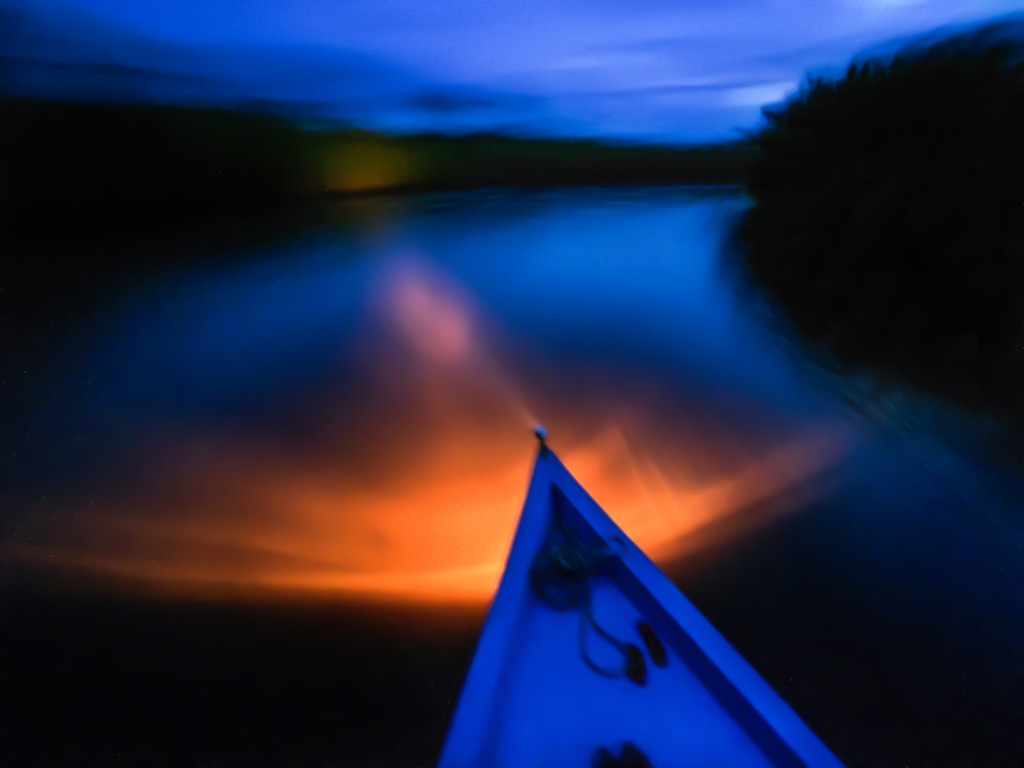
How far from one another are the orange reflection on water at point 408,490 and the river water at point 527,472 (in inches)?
0.5

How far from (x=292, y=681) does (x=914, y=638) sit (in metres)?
2.09

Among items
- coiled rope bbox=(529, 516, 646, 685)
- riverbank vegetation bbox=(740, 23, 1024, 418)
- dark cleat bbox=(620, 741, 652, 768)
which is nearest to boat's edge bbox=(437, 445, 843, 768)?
coiled rope bbox=(529, 516, 646, 685)

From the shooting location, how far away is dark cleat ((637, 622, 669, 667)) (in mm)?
1222

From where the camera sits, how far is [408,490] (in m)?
2.34

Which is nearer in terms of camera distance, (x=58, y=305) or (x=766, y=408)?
(x=766, y=408)

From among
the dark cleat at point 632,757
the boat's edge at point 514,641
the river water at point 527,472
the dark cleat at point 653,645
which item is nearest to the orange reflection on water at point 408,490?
the river water at point 527,472

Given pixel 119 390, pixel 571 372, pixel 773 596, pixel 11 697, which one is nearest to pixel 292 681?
pixel 11 697

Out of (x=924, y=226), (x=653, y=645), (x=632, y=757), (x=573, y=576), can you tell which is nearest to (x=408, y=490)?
(x=573, y=576)

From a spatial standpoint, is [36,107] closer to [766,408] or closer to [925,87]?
[766,408]

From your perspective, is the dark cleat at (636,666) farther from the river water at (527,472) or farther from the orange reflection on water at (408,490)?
the orange reflection on water at (408,490)

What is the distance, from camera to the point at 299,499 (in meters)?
2.28

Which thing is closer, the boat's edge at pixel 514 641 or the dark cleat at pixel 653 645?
the boat's edge at pixel 514 641

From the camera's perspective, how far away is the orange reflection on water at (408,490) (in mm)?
1894

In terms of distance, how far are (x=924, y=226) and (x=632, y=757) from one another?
389cm
